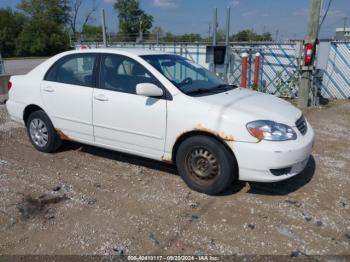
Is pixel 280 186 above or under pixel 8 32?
under

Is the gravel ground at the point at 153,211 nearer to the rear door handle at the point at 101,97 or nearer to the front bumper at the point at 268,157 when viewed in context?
the front bumper at the point at 268,157

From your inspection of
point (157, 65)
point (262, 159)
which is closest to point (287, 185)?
point (262, 159)

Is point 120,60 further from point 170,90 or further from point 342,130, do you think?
point 342,130

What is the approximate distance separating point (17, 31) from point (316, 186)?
5382 cm

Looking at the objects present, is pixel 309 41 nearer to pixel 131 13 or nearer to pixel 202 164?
pixel 202 164

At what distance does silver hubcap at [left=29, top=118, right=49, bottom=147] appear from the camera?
15.9 feet

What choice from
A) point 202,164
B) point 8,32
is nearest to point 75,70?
point 202,164

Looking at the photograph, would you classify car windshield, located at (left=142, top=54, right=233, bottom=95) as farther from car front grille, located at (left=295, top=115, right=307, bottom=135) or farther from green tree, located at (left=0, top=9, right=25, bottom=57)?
green tree, located at (left=0, top=9, right=25, bottom=57)

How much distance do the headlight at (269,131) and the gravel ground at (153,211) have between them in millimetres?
761

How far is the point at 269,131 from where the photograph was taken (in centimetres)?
330

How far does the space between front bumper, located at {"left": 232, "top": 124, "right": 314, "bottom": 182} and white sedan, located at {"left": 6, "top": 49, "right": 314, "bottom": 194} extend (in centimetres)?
1

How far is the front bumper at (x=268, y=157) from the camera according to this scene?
Answer: 128 inches

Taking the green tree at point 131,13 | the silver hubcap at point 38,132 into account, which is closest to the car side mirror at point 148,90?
the silver hubcap at point 38,132

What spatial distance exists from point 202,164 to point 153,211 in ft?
2.49
